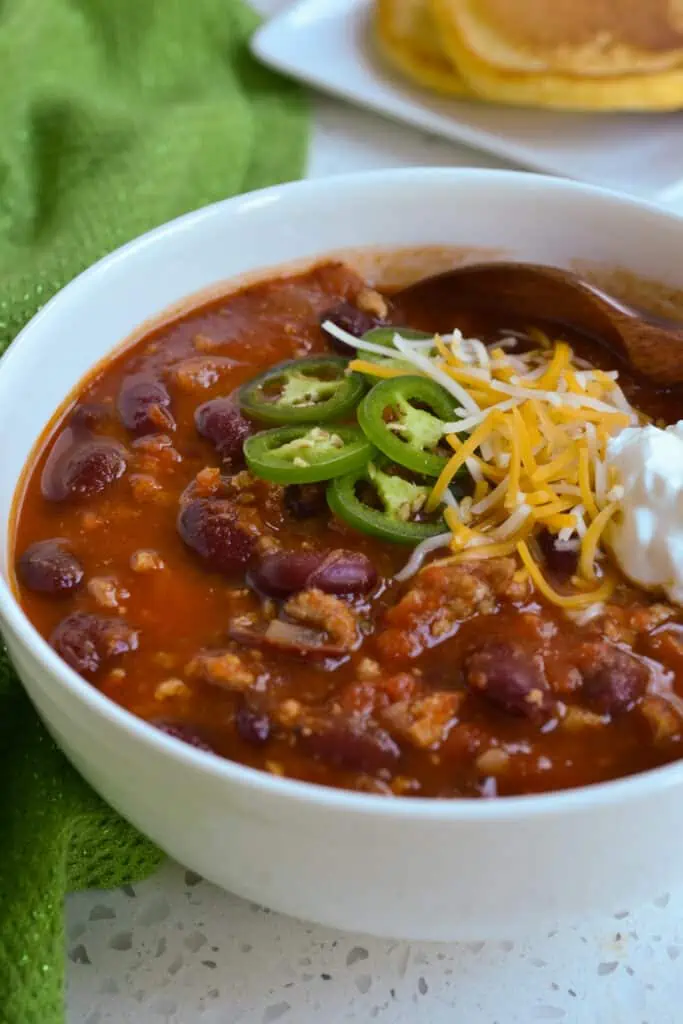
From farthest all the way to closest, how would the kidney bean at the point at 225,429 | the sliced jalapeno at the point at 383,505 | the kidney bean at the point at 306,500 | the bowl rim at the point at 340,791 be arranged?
the kidney bean at the point at 225,429, the kidney bean at the point at 306,500, the sliced jalapeno at the point at 383,505, the bowl rim at the point at 340,791

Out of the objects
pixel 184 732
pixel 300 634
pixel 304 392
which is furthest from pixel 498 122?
pixel 184 732

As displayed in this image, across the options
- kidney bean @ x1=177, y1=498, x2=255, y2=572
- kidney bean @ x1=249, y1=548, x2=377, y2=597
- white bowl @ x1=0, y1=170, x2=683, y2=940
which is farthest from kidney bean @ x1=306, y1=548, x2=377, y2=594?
white bowl @ x1=0, y1=170, x2=683, y2=940

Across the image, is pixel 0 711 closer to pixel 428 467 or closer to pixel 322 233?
pixel 428 467

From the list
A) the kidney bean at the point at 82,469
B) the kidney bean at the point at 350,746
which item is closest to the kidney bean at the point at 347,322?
the kidney bean at the point at 82,469

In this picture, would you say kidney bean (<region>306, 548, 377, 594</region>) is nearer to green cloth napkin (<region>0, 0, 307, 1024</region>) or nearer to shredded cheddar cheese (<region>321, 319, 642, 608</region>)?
Answer: shredded cheddar cheese (<region>321, 319, 642, 608</region>)

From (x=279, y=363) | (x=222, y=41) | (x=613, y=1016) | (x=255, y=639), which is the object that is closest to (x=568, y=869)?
(x=613, y=1016)

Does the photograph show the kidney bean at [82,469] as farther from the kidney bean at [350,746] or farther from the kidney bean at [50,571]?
the kidney bean at [350,746]

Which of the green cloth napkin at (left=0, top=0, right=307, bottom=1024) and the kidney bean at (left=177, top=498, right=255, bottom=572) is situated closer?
the green cloth napkin at (left=0, top=0, right=307, bottom=1024)
